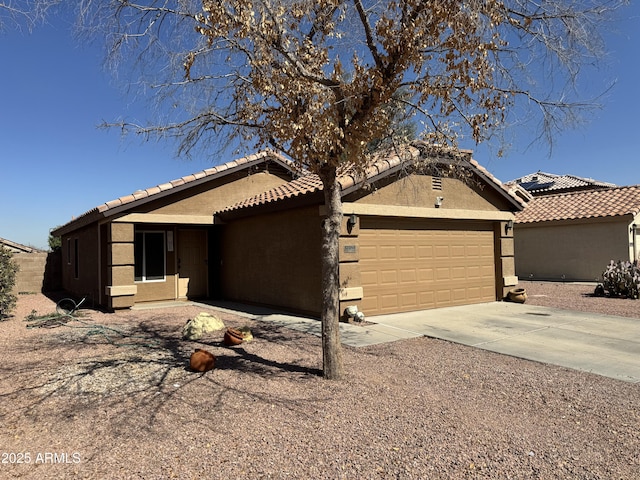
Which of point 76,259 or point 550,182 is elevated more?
point 550,182

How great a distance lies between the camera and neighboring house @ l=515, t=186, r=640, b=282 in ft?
60.8

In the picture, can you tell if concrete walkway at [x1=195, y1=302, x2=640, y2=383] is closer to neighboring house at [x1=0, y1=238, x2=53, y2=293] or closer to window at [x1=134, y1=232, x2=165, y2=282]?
window at [x1=134, y1=232, x2=165, y2=282]

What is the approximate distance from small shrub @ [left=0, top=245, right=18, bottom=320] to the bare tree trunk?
8.44 m

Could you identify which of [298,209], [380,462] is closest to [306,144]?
[380,462]

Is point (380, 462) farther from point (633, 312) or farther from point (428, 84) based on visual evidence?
point (633, 312)

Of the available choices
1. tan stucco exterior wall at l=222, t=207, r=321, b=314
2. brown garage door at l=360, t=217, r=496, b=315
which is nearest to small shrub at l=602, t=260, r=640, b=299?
brown garage door at l=360, t=217, r=496, b=315

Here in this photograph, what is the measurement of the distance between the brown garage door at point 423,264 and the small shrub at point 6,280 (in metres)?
7.94

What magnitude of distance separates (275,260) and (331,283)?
6.17 meters

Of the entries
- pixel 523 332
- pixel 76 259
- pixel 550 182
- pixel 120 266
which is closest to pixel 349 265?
pixel 523 332

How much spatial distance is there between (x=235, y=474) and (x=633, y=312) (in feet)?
36.4

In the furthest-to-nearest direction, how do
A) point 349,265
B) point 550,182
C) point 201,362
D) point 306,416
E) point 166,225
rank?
point 550,182
point 166,225
point 349,265
point 201,362
point 306,416

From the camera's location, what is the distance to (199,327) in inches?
331

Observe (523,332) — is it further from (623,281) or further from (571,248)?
(571,248)

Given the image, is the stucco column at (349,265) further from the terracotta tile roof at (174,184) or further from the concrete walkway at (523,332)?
the terracotta tile roof at (174,184)
